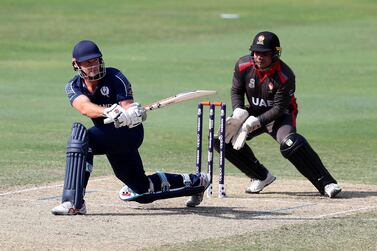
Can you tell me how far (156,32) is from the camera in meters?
32.5

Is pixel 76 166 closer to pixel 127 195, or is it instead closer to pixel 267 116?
pixel 127 195

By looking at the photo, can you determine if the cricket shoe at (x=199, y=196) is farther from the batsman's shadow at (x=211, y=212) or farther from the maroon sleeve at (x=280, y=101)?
the maroon sleeve at (x=280, y=101)

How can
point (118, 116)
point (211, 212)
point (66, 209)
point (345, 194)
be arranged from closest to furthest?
point (118, 116) → point (66, 209) → point (211, 212) → point (345, 194)

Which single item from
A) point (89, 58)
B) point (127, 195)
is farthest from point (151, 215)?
point (89, 58)

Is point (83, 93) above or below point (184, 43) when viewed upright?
above

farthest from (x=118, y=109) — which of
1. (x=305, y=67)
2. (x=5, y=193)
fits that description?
(x=305, y=67)

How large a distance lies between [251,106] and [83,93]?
2243 mm

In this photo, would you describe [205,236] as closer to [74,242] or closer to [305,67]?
[74,242]

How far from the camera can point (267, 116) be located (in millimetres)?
11320

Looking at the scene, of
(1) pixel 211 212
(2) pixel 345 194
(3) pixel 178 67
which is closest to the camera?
(1) pixel 211 212

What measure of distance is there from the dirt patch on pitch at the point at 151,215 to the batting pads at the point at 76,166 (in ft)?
0.60

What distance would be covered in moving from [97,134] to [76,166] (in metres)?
0.34

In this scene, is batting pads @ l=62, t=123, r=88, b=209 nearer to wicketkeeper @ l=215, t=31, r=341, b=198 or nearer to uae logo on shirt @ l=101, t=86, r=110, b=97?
uae logo on shirt @ l=101, t=86, r=110, b=97

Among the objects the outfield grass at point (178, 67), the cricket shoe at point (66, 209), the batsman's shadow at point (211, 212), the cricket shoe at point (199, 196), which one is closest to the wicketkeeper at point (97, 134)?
the cricket shoe at point (66, 209)
